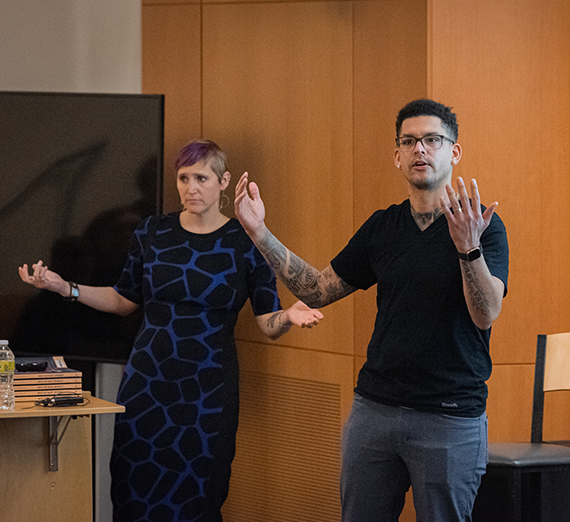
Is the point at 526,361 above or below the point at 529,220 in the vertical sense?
below

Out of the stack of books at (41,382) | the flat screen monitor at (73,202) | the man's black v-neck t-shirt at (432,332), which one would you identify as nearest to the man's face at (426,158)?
the man's black v-neck t-shirt at (432,332)

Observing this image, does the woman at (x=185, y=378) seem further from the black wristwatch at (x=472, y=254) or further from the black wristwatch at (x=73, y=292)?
the black wristwatch at (x=472, y=254)

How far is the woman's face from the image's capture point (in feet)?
9.54

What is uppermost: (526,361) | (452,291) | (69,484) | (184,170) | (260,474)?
(184,170)

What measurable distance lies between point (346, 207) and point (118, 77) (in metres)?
1.43

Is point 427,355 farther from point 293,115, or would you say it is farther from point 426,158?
point 293,115

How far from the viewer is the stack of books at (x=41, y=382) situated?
98.7 inches

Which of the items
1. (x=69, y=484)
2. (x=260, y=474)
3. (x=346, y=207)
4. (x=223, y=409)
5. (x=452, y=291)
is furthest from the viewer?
(x=260, y=474)

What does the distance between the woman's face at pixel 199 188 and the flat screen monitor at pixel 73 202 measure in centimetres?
33

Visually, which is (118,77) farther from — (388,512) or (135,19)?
(388,512)

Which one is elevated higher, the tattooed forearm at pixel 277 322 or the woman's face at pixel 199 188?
the woman's face at pixel 199 188

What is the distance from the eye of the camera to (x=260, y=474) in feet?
11.4

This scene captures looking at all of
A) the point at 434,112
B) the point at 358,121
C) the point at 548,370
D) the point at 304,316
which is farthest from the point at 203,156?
the point at 548,370

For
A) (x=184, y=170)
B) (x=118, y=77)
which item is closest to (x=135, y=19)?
(x=118, y=77)
